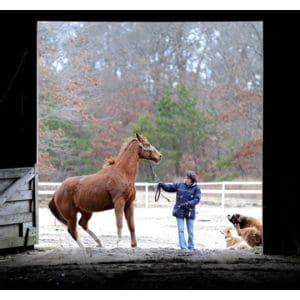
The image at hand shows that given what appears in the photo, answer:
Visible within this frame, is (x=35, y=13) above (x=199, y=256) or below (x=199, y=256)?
above

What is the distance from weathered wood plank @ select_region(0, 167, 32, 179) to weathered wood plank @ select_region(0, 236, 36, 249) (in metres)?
0.81

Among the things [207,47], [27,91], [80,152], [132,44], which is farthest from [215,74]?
[27,91]

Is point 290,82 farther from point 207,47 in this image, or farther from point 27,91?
point 207,47

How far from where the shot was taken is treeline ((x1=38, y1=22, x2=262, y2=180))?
77.9 feet

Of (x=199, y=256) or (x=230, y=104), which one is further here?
(x=230, y=104)

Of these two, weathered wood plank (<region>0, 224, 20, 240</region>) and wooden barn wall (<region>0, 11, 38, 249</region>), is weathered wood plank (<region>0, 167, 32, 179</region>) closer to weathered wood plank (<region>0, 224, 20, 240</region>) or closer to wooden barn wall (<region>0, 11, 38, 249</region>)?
wooden barn wall (<region>0, 11, 38, 249</region>)

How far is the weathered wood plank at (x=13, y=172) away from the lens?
8.68 meters

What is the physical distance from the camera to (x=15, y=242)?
8.99 metres

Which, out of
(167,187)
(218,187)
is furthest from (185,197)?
(218,187)

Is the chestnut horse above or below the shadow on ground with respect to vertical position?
above

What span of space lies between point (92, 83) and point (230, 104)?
5105 millimetres

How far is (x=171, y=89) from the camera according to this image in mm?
25812

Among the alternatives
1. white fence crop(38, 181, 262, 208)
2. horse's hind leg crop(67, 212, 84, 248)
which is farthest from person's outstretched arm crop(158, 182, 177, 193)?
white fence crop(38, 181, 262, 208)

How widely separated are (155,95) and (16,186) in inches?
692
